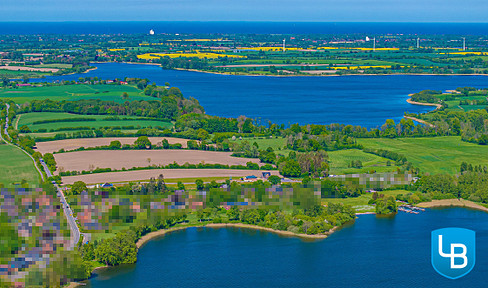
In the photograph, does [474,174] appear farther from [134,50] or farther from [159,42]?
[159,42]

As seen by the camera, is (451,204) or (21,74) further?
(21,74)

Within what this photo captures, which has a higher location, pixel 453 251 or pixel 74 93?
pixel 74 93

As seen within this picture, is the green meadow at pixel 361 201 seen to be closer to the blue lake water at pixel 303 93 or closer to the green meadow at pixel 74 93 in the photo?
the blue lake water at pixel 303 93

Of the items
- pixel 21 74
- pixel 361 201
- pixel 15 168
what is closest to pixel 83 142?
pixel 15 168

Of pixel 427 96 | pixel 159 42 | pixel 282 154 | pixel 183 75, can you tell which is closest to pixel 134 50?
pixel 159 42

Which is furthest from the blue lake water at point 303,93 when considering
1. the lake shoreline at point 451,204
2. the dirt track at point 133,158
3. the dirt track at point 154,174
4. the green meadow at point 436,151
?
the lake shoreline at point 451,204

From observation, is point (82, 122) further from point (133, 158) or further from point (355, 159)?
point (355, 159)
